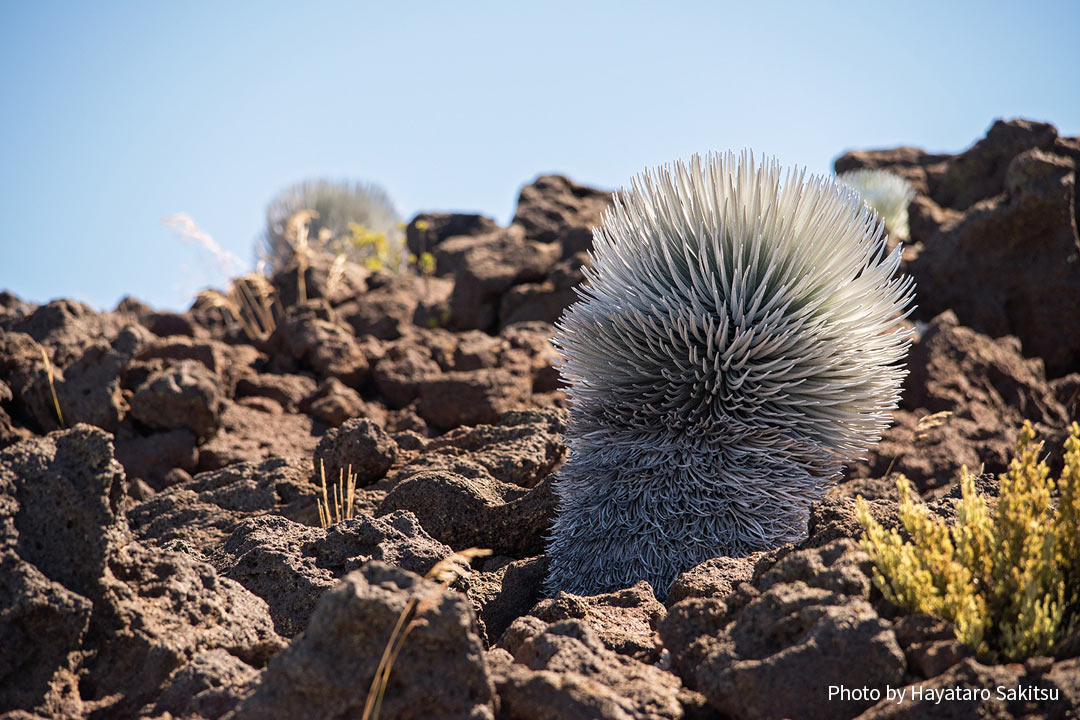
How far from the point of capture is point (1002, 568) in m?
2.02

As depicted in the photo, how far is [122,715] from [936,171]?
9762mm

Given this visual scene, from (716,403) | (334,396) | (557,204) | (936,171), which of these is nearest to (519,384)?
(334,396)

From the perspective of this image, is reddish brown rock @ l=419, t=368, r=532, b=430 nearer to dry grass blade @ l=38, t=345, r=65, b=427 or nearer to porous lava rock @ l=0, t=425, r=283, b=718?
dry grass blade @ l=38, t=345, r=65, b=427

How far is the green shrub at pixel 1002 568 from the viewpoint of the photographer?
1.89m

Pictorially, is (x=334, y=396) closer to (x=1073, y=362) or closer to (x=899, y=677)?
(x=899, y=677)

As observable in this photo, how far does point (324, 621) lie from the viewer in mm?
1786

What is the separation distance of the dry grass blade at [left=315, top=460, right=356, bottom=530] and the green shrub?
6.25 ft

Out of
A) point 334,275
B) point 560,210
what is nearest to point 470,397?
point 334,275

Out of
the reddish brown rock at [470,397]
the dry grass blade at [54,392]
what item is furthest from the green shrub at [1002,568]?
the dry grass blade at [54,392]

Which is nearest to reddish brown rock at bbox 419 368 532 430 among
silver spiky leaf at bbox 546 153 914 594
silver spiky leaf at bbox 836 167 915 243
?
silver spiky leaf at bbox 546 153 914 594

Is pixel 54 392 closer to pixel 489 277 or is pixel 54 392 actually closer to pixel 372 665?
pixel 489 277

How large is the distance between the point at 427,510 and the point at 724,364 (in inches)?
46.1

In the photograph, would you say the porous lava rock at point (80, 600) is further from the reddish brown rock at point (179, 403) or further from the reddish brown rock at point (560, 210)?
the reddish brown rock at point (560, 210)

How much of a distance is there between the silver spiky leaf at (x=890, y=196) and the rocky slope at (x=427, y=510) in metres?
0.98
